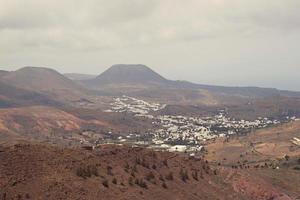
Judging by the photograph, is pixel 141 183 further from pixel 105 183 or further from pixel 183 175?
pixel 183 175

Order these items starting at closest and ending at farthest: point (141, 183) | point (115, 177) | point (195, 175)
Answer: point (115, 177), point (141, 183), point (195, 175)

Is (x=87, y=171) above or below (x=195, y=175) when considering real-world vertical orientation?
above

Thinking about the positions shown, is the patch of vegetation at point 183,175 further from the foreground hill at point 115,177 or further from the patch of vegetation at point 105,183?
the patch of vegetation at point 105,183

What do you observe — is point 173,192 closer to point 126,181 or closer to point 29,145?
point 126,181

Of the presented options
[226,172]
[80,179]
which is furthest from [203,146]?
[80,179]

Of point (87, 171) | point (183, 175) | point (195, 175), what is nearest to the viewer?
point (87, 171)

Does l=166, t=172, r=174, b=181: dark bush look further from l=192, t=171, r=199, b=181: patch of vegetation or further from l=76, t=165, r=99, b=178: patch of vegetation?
l=76, t=165, r=99, b=178: patch of vegetation

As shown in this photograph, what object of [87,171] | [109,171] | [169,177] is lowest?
[169,177]

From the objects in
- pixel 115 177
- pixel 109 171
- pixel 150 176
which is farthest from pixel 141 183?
pixel 150 176

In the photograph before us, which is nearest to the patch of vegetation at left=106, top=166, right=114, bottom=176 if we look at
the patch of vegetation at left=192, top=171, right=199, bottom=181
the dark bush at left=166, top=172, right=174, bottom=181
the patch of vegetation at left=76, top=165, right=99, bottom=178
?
the patch of vegetation at left=76, top=165, right=99, bottom=178
